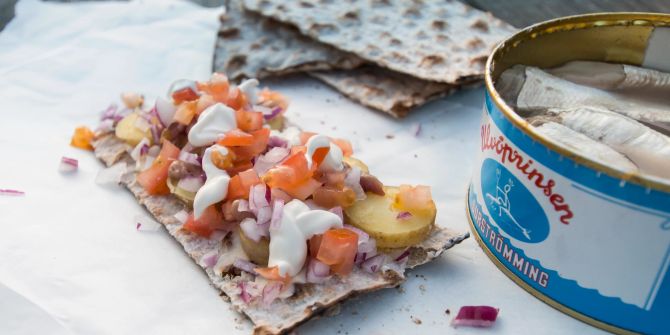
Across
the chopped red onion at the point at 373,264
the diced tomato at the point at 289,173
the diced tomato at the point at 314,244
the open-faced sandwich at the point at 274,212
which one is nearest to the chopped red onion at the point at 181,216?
the open-faced sandwich at the point at 274,212

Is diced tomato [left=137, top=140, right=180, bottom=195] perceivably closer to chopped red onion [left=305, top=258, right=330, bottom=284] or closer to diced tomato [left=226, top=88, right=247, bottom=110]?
diced tomato [left=226, top=88, right=247, bottom=110]

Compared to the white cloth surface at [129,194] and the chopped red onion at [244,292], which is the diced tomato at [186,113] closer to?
the white cloth surface at [129,194]

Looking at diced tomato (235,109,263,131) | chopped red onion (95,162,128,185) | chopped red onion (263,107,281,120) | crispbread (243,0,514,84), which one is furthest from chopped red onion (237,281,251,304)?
crispbread (243,0,514,84)

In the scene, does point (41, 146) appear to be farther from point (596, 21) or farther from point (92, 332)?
point (596, 21)

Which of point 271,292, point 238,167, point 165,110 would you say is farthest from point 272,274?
point 165,110

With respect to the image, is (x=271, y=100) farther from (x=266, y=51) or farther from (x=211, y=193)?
(x=211, y=193)

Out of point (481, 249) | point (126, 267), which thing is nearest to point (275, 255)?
point (126, 267)

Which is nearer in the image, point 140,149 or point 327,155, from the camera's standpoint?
point 327,155
